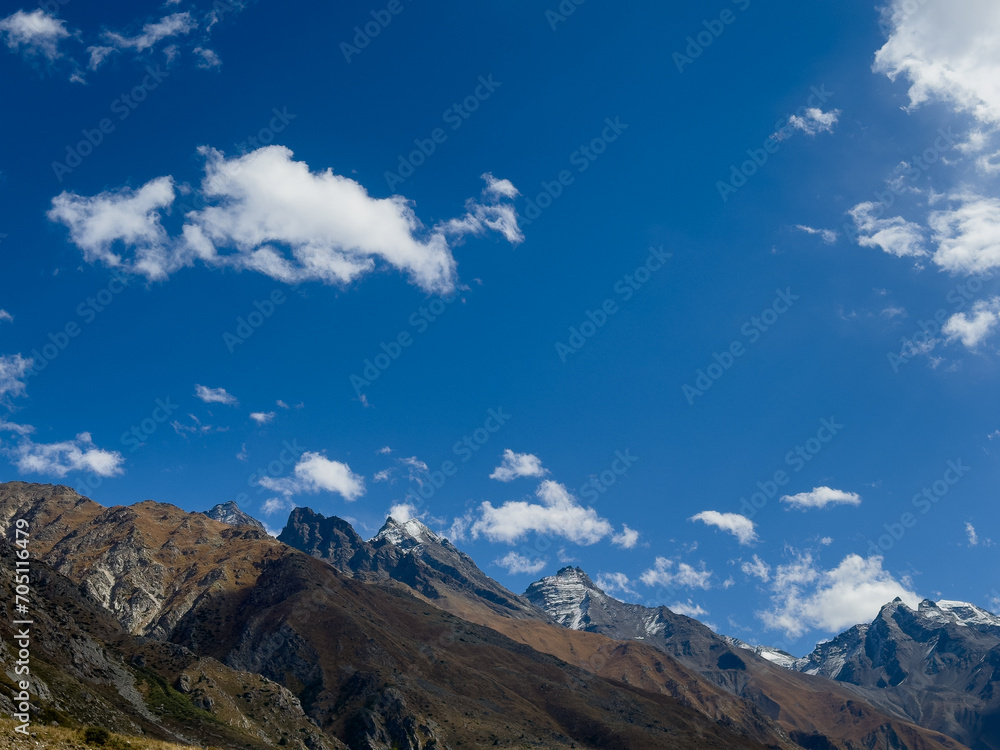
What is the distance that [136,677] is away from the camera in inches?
6289

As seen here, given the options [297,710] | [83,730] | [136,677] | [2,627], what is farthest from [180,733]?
[83,730]

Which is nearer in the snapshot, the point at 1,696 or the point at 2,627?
the point at 1,696

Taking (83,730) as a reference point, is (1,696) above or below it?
below

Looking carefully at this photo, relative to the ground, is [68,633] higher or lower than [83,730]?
lower

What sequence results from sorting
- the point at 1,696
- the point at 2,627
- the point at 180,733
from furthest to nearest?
the point at 180,733, the point at 2,627, the point at 1,696

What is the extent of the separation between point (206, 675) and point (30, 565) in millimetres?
50004

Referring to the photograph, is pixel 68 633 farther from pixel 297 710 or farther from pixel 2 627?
pixel 297 710

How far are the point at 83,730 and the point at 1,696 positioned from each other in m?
42.4

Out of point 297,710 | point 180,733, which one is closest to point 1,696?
point 180,733


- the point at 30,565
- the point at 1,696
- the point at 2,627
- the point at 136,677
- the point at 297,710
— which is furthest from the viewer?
the point at 297,710

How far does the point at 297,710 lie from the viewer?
646 feet

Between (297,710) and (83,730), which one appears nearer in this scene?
(83,730)

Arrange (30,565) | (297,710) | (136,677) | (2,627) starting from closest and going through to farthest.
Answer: (2,627)
(136,677)
(30,565)
(297,710)

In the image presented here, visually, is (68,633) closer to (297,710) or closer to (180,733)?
(180,733)
